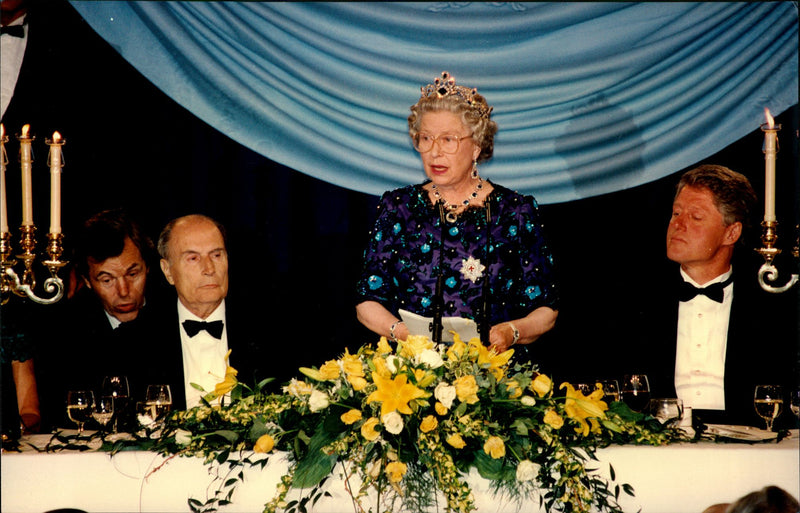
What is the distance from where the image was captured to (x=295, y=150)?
404cm

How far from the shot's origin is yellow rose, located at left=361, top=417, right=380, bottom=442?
2.19m

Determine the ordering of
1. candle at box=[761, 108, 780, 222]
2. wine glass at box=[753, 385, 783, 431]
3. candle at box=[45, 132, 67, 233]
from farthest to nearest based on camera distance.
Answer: candle at box=[761, 108, 780, 222]
candle at box=[45, 132, 67, 233]
wine glass at box=[753, 385, 783, 431]

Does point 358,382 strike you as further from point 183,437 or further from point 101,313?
point 101,313

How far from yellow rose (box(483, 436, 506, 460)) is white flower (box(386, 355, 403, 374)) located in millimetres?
277

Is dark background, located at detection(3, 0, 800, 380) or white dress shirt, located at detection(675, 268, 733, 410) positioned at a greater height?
dark background, located at detection(3, 0, 800, 380)

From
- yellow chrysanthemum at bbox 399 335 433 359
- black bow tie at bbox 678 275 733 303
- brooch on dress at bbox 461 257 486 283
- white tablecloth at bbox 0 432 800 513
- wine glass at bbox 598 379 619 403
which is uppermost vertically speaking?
brooch on dress at bbox 461 257 486 283

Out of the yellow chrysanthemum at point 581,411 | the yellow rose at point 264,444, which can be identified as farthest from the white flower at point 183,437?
the yellow chrysanthemum at point 581,411

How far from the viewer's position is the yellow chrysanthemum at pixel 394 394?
2.18 m

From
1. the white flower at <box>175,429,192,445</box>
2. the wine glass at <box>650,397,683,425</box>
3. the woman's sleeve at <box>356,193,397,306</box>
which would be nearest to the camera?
the white flower at <box>175,429,192,445</box>

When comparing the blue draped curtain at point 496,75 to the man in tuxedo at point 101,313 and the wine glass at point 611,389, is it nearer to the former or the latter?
the man in tuxedo at point 101,313

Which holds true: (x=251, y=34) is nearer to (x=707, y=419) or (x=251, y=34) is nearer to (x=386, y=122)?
(x=386, y=122)

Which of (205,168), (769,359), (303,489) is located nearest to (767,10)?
(769,359)

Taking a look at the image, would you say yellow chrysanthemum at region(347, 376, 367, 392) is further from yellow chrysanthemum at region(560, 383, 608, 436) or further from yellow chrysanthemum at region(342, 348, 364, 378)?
yellow chrysanthemum at region(560, 383, 608, 436)

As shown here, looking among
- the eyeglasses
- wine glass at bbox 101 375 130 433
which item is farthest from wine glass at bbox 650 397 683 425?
wine glass at bbox 101 375 130 433
